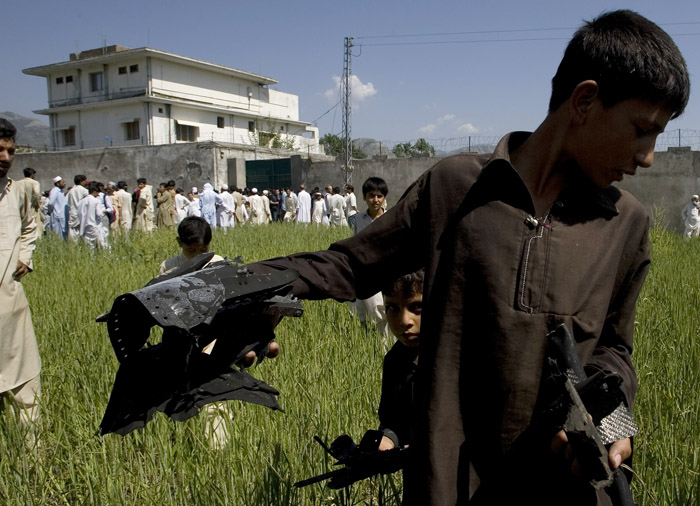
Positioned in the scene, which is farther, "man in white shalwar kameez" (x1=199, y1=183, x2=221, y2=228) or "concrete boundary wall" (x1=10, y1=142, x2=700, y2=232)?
"concrete boundary wall" (x1=10, y1=142, x2=700, y2=232)

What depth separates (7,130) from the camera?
297 centimetres

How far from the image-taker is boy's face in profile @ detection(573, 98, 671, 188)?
1.16 meters

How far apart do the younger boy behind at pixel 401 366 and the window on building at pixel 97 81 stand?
3914 cm

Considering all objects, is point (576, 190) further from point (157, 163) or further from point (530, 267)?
point (157, 163)

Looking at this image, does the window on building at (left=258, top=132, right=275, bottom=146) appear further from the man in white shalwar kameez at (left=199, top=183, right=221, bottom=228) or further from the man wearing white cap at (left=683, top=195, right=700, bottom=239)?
the man wearing white cap at (left=683, top=195, right=700, bottom=239)

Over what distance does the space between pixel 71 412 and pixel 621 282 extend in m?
2.57

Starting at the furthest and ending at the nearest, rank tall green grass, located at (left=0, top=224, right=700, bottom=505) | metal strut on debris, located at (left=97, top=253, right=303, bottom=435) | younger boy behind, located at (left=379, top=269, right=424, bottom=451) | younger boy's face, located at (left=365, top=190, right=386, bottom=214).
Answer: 1. younger boy's face, located at (left=365, top=190, right=386, bottom=214)
2. tall green grass, located at (left=0, top=224, right=700, bottom=505)
3. younger boy behind, located at (left=379, top=269, right=424, bottom=451)
4. metal strut on debris, located at (left=97, top=253, right=303, bottom=435)

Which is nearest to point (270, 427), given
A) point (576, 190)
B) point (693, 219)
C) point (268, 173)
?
point (576, 190)

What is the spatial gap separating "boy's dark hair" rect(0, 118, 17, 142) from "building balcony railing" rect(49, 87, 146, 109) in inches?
1319

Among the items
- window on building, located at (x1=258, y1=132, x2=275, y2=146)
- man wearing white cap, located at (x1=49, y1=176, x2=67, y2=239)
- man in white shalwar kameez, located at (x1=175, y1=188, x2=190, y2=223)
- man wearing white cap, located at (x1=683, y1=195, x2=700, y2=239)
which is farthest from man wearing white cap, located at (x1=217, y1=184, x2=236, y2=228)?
window on building, located at (x1=258, y1=132, x2=275, y2=146)

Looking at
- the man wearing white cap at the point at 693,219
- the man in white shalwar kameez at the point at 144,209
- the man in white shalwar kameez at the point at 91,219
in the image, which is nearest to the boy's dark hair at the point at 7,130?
the man in white shalwar kameez at the point at 91,219

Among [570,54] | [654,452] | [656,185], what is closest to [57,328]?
[654,452]

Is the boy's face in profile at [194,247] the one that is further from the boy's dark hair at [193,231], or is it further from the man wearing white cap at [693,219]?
the man wearing white cap at [693,219]

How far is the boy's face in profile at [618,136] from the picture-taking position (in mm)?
1156
